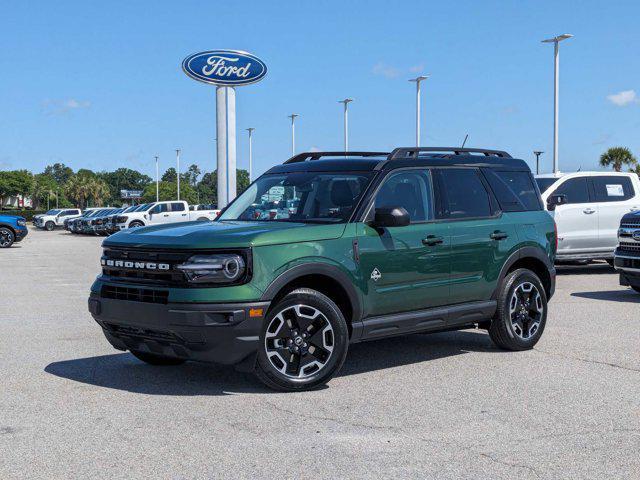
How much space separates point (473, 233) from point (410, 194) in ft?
2.48

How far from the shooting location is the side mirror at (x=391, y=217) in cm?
675

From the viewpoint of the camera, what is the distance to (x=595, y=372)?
714 cm

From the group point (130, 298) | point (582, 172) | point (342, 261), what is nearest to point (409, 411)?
point (342, 261)

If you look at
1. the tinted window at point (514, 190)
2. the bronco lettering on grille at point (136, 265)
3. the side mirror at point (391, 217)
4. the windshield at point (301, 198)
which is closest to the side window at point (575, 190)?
the tinted window at point (514, 190)

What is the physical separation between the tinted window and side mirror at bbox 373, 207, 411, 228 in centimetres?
164

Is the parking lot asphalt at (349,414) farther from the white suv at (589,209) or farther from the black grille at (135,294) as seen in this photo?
the white suv at (589,209)

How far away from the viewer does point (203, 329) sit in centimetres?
600

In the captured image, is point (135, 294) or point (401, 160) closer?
point (135, 294)

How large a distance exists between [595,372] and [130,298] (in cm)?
387

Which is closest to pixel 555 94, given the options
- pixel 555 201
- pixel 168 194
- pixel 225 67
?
pixel 225 67

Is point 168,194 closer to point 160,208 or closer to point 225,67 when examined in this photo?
Answer: point 160,208

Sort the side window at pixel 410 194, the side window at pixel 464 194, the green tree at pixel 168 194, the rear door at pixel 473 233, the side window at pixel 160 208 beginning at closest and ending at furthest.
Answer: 1. the side window at pixel 410 194
2. the rear door at pixel 473 233
3. the side window at pixel 464 194
4. the side window at pixel 160 208
5. the green tree at pixel 168 194

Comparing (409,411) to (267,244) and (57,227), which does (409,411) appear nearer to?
(267,244)

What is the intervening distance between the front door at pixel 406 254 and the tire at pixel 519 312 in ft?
2.81
